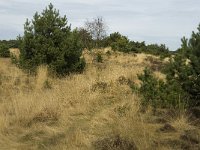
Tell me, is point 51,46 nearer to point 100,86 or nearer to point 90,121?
point 100,86

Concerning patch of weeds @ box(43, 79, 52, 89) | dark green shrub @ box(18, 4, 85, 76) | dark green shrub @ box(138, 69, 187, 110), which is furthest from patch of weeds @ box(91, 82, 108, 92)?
dark green shrub @ box(18, 4, 85, 76)

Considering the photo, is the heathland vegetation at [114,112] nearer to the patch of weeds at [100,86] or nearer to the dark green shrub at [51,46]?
the patch of weeds at [100,86]

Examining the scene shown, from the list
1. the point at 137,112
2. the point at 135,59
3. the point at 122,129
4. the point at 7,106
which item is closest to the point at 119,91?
the point at 137,112

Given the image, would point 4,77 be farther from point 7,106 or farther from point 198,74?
point 198,74

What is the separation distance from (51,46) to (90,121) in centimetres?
819

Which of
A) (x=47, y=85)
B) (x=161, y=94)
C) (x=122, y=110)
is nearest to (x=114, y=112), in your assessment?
(x=122, y=110)

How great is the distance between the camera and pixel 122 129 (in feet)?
23.5

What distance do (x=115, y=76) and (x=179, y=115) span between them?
466cm

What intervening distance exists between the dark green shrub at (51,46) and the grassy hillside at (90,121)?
12.2ft

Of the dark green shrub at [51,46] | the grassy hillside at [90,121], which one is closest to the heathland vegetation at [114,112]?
the grassy hillside at [90,121]

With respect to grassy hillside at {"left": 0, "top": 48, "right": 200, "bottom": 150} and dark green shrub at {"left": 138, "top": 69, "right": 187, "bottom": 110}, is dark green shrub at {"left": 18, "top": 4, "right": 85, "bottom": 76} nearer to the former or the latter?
grassy hillside at {"left": 0, "top": 48, "right": 200, "bottom": 150}

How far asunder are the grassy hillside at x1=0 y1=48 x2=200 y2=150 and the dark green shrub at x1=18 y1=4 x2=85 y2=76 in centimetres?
372

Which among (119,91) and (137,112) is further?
(119,91)

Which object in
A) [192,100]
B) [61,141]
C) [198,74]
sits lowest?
[61,141]
